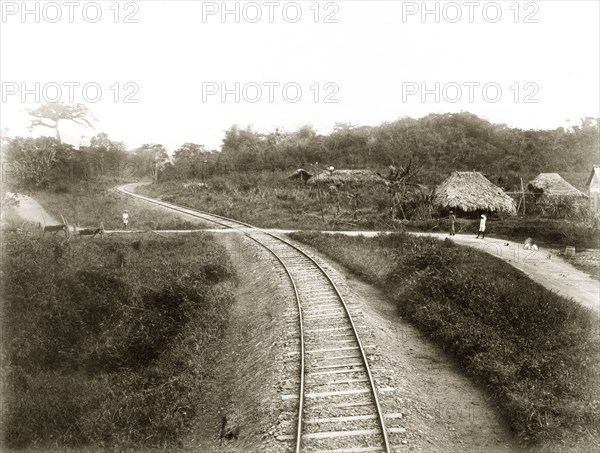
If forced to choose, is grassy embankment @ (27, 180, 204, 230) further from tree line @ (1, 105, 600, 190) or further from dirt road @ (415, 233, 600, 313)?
dirt road @ (415, 233, 600, 313)

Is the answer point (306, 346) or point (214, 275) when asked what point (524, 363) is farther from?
point (214, 275)

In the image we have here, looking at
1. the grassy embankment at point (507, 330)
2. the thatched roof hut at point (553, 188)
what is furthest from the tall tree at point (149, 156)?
the grassy embankment at point (507, 330)

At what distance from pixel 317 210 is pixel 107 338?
2177cm

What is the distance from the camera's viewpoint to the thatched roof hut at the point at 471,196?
28.2m

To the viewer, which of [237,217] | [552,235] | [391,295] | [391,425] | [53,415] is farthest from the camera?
[237,217]

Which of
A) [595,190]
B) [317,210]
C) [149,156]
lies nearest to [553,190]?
[595,190]

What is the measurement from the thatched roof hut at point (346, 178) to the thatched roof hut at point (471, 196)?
12.3 meters

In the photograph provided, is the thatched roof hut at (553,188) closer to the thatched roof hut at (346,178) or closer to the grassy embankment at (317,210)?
the grassy embankment at (317,210)

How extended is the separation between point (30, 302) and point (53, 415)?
23.2ft

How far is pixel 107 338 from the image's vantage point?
13.8 m

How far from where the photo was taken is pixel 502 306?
39.8 ft

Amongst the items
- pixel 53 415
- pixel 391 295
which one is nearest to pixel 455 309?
pixel 391 295

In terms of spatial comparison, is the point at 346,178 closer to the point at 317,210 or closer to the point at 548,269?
the point at 317,210

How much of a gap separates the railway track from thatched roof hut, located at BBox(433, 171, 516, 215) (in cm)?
1743
